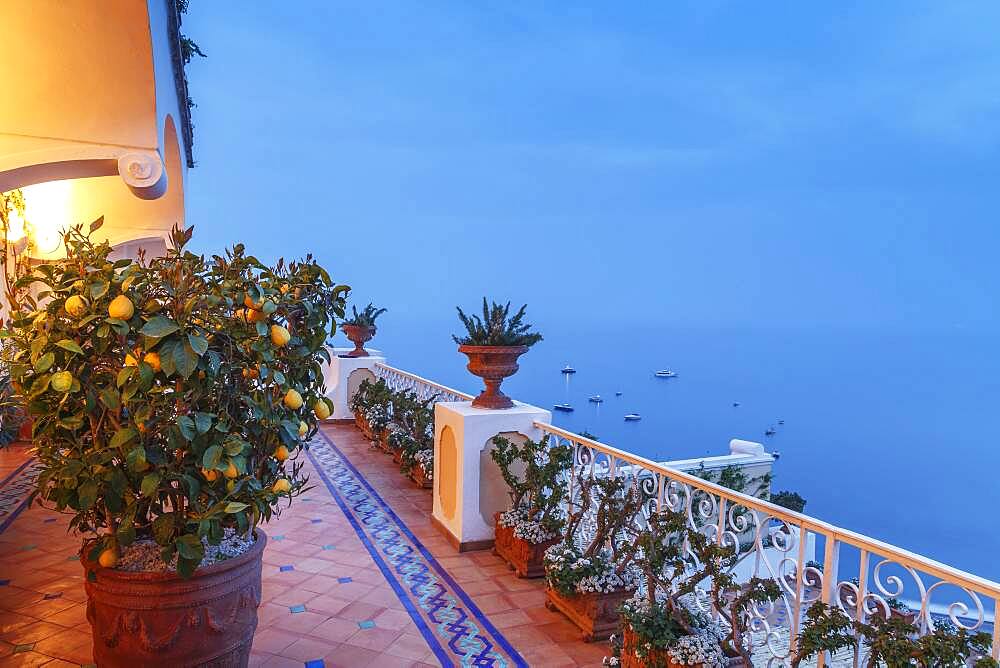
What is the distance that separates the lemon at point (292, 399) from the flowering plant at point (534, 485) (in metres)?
1.92

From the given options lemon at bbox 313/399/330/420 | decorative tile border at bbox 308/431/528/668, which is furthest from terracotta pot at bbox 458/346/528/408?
lemon at bbox 313/399/330/420

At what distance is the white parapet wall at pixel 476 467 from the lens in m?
4.00

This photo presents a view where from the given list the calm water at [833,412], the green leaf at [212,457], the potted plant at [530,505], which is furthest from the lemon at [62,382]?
the calm water at [833,412]

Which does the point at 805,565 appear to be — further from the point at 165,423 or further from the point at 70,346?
the point at 70,346

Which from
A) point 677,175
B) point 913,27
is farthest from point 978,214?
point 677,175

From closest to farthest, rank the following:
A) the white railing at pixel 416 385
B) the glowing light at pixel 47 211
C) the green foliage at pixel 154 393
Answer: the green foliage at pixel 154 393 → the glowing light at pixel 47 211 → the white railing at pixel 416 385

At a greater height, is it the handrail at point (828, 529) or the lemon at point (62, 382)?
the lemon at point (62, 382)

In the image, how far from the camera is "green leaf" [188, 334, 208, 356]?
1667 millimetres

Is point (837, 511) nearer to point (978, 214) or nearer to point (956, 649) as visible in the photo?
point (956, 649)

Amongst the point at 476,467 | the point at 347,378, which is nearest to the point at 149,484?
the point at 476,467

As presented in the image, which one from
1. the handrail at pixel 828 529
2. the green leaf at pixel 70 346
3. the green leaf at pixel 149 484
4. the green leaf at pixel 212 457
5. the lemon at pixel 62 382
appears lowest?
the handrail at pixel 828 529

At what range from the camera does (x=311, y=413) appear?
226cm

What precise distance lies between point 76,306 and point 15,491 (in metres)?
4.66

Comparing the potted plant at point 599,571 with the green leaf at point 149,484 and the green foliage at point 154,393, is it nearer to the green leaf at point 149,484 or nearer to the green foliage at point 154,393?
the green foliage at point 154,393
